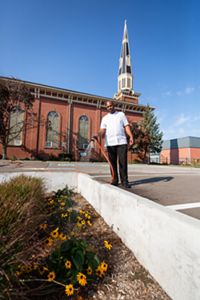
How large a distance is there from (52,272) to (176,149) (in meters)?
39.6

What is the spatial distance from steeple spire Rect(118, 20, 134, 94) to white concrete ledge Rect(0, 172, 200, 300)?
1178 inches

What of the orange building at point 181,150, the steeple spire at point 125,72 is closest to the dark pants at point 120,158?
the steeple spire at point 125,72

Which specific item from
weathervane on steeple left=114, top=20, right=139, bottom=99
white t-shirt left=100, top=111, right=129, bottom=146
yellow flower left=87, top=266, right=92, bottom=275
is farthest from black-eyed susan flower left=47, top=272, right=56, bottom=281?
weathervane on steeple left=114, top=20, right=139, bottom=99

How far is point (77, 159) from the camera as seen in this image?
21.0 meters

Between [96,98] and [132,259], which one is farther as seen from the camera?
[96,98]

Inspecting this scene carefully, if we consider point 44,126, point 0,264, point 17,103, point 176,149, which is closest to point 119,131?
point 0,264

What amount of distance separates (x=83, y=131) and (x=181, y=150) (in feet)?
83.6

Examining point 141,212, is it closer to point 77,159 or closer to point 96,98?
point 77,159

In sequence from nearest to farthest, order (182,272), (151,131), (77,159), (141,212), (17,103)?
(182,272)
(141,212)
(17,103)
(77,159)
(151,131)

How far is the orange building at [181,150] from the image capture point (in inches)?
1330

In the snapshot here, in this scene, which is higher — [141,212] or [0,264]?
[141,212]

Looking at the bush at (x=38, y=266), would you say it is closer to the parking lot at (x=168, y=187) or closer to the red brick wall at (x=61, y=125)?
the parking lot at (x=168, y=187)

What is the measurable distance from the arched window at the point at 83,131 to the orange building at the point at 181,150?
1954 cm

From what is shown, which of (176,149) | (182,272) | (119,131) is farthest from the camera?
(176,149)
